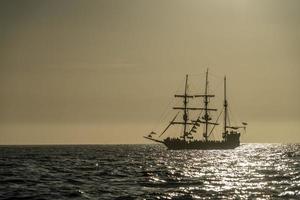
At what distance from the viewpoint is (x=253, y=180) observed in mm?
57406

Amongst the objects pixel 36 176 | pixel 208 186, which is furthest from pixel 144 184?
pixel 36 176

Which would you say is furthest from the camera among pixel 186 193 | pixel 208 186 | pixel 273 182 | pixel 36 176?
pixel 36 176

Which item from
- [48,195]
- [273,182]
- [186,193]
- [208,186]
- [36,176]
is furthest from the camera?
[36,176]

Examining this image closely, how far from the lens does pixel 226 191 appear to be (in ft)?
154

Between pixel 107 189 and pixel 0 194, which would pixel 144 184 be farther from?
pixel 0 194

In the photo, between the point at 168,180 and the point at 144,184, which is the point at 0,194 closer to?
the point at 144,184

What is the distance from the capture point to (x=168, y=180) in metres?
57.4

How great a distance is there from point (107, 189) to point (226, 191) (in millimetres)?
8837

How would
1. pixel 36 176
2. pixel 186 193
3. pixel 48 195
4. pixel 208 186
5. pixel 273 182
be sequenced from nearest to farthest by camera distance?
pixel 48 195 < pixel 186 193 < pixel 208 186 < pixel 273 182 < pixel 36 176

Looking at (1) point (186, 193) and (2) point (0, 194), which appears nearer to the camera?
(2) point (0, 194)

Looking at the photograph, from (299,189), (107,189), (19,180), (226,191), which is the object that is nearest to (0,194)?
(107,189)

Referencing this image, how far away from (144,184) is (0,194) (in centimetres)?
1350

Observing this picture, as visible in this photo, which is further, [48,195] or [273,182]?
[273,182]

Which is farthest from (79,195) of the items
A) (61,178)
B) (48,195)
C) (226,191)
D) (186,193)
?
(61,178)
